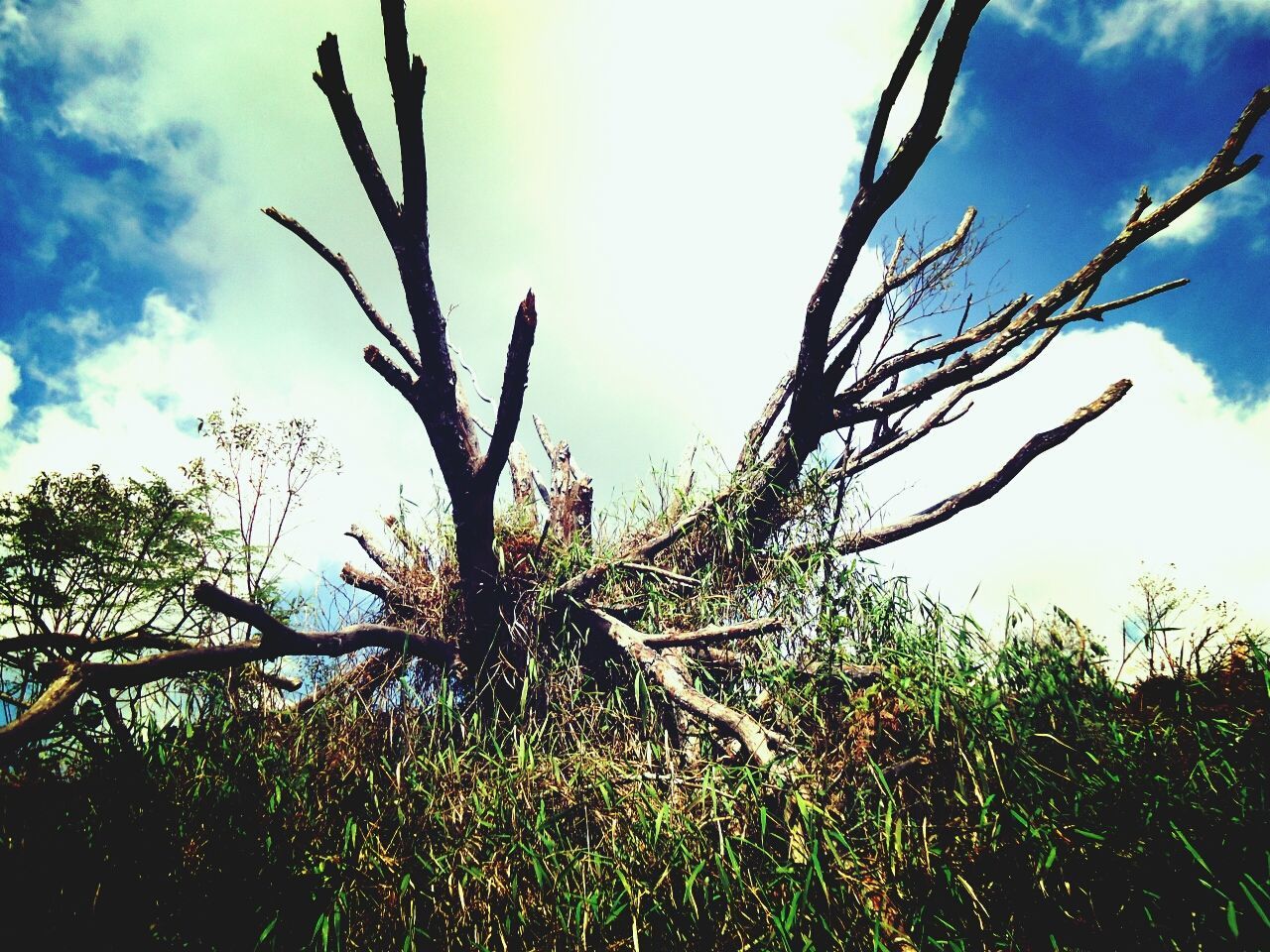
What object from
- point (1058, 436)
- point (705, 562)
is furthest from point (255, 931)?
point (1058, 436)

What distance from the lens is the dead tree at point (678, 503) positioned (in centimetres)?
295

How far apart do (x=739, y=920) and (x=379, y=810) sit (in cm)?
219

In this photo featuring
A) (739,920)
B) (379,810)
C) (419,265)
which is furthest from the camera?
(379,810)

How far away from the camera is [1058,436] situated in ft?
14.9

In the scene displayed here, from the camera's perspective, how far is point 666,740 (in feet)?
13.1

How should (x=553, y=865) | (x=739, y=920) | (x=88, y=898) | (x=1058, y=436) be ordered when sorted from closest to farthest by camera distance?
(x=739, y=920)
(x=88, y=898)
(x=553, y=865)
(x=1058, y=436)

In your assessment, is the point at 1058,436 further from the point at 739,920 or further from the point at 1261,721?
the point at 739,920

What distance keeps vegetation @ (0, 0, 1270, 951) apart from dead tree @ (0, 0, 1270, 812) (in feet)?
0.08

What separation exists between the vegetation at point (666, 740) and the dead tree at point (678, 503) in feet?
0.08

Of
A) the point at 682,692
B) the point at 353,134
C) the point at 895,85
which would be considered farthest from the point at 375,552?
the point at 895,85

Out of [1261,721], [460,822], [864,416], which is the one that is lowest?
[1261,721]

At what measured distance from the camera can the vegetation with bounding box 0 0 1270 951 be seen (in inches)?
102

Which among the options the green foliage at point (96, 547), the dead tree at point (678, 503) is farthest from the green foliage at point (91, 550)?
the dead tree at point (678, 503)

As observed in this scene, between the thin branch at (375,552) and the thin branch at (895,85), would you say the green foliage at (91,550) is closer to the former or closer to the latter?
the thin branch at (375,552)
